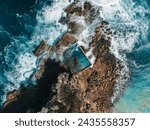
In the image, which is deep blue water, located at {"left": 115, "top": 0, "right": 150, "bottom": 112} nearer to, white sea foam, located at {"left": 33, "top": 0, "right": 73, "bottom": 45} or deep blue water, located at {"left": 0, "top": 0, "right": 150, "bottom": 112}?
deep blue water, located at {"left": 0, "top": 0, "right": 150, "bottom": 112}

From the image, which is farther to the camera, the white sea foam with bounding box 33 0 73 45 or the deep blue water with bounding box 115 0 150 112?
the white sea foam with bounding box 33 0 73 45

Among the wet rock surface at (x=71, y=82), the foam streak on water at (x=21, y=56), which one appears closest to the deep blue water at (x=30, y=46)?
the foam streak on water at (x=21, y=56)

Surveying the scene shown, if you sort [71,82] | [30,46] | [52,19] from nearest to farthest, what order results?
[71,82] < [30,46] < [52,19]

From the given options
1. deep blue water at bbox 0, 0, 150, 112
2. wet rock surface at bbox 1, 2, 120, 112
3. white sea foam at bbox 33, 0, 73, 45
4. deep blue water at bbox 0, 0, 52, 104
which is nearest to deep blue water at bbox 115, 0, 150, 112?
deep blue water at bbox 0, 0, 150, 112

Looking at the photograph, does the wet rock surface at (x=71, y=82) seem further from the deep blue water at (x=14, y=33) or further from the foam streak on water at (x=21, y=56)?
the deep blue water at (x=14, y=33)

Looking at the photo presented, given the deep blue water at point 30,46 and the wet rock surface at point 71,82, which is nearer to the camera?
the wet rock surface at point 71,82

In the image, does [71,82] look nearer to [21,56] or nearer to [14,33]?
[21,56]

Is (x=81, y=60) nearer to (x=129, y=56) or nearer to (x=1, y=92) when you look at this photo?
Result: (x=129, y=56)

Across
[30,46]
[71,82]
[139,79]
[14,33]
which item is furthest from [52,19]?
[139,79]

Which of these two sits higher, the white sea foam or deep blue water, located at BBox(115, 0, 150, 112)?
the white sea foam
